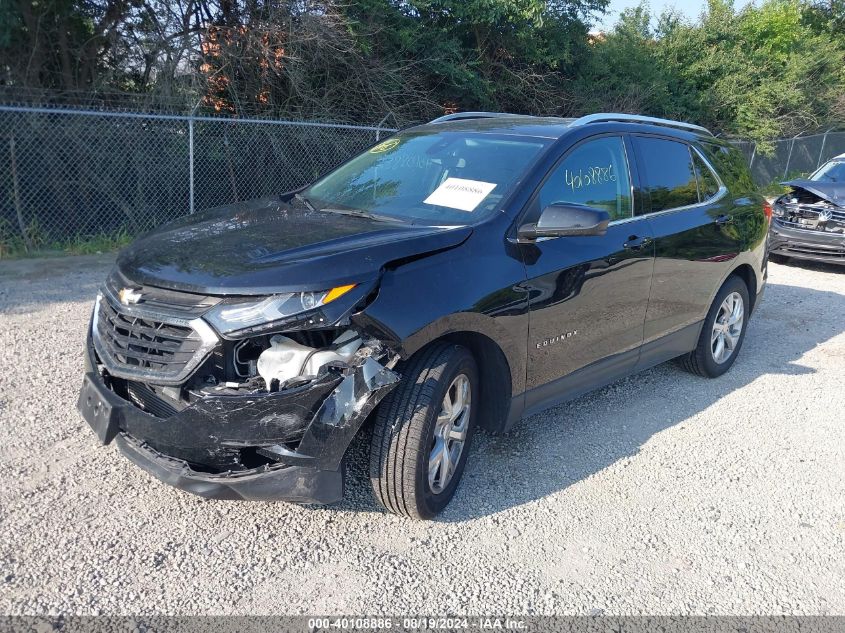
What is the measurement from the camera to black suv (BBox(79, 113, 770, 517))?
2.85 m

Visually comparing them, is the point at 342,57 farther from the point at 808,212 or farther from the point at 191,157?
the point at 808,212

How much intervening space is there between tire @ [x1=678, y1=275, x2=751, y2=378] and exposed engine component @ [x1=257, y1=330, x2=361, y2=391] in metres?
3.42

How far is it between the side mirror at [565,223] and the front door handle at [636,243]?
0.73 metres

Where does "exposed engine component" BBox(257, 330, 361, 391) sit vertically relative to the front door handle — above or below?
below

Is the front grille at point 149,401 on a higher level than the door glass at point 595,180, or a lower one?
lower

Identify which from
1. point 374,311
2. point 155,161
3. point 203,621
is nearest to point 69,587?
point 203,621

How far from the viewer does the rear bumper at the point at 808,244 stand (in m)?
9.57

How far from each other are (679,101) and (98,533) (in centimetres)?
1907

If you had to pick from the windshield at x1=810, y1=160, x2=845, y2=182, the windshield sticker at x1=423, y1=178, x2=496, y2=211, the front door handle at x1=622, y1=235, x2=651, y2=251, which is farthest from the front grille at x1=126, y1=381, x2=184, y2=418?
the windshield at x1=810, y1=160, x2=845, y2=182

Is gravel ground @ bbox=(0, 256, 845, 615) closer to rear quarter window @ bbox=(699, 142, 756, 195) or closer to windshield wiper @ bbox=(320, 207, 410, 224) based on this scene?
windshield wiper @ bbox=(320, 207, 410, 224)

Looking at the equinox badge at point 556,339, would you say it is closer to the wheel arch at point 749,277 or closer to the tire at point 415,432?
the tire at point 415,432

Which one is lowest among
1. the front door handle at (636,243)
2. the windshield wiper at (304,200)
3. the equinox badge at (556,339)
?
the equinox badge at (556,339)

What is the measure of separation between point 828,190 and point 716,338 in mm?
5767

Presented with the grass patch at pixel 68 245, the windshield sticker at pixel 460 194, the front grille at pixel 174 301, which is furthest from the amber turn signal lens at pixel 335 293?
the grass patch at pixel 68 245
